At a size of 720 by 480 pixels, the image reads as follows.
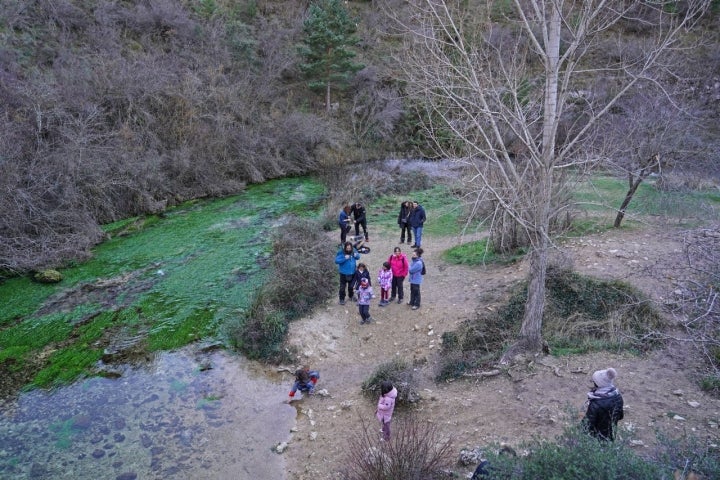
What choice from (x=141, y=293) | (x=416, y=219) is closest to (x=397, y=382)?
(x=416, y=219)

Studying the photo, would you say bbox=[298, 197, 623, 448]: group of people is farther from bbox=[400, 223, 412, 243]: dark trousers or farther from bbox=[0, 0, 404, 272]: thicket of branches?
bbox=[0, 0, 404, 272]: thicket of branches

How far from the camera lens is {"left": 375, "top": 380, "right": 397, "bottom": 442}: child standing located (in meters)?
6.81

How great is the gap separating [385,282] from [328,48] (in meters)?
22.5

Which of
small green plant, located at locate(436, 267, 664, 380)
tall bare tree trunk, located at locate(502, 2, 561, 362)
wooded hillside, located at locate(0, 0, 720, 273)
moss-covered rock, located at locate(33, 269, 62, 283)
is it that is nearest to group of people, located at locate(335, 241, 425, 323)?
small green plant, located at locate(436, 267, 664, 380)

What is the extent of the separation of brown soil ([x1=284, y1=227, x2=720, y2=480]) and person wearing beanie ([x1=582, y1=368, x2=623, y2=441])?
45cm

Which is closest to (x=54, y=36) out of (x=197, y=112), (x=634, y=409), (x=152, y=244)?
(x=197, y=112)

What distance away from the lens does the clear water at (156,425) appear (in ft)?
23.8

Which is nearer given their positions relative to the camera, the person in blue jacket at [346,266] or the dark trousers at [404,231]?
the person in blue jacket at [346,266]

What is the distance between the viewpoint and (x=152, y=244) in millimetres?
15938

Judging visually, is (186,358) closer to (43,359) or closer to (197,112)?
(43,359)

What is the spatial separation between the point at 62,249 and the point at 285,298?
26.1 ft

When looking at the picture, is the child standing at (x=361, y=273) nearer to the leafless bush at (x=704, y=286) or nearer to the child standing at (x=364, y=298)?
the child standing at (x=364, y=298)

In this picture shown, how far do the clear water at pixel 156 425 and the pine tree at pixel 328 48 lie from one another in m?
23.2

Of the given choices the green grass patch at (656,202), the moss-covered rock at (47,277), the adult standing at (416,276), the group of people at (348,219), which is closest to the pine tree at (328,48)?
the group of people at (348,219)
